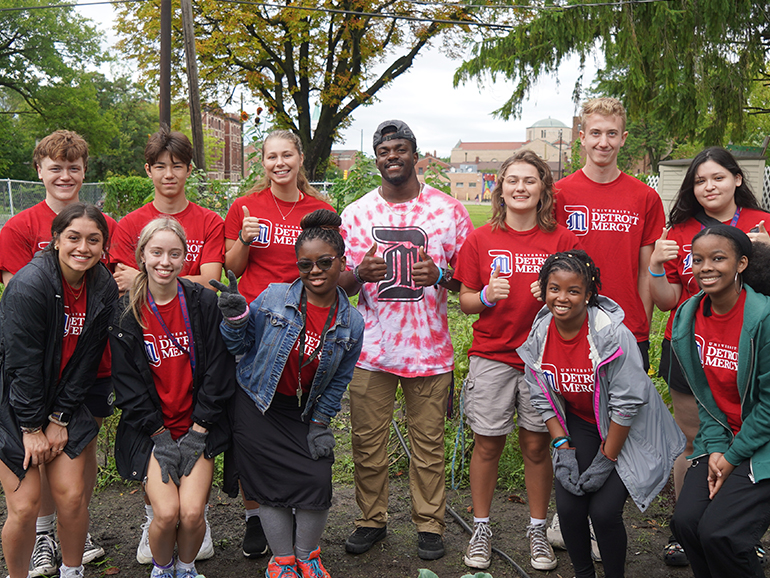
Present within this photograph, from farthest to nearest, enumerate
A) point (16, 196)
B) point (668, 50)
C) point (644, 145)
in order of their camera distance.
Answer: point (644, 145), point (16, 196), point (668, 50)

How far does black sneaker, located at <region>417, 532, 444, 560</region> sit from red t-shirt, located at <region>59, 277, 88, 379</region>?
2101 mm

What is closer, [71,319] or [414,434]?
[71,319]

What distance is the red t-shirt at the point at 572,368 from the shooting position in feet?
9.91

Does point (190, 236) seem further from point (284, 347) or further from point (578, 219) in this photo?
point (578, 219)

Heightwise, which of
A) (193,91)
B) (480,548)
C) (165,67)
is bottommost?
(480,548)

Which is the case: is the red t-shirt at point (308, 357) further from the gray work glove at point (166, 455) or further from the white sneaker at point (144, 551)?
the white sneaker at point (144, 551)

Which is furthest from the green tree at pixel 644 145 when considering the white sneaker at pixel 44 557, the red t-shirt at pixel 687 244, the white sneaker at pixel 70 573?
the white sneaker at pixel 70 573

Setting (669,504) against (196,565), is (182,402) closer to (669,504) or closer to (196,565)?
(196,565)

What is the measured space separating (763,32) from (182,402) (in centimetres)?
1110

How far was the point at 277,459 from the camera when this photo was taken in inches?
122

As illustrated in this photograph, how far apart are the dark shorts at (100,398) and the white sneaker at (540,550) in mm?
2360

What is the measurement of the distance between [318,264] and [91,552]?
205 cm

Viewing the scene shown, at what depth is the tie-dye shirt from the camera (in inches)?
140

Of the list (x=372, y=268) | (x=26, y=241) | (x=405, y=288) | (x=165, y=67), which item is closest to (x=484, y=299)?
(x=405, y=288)
